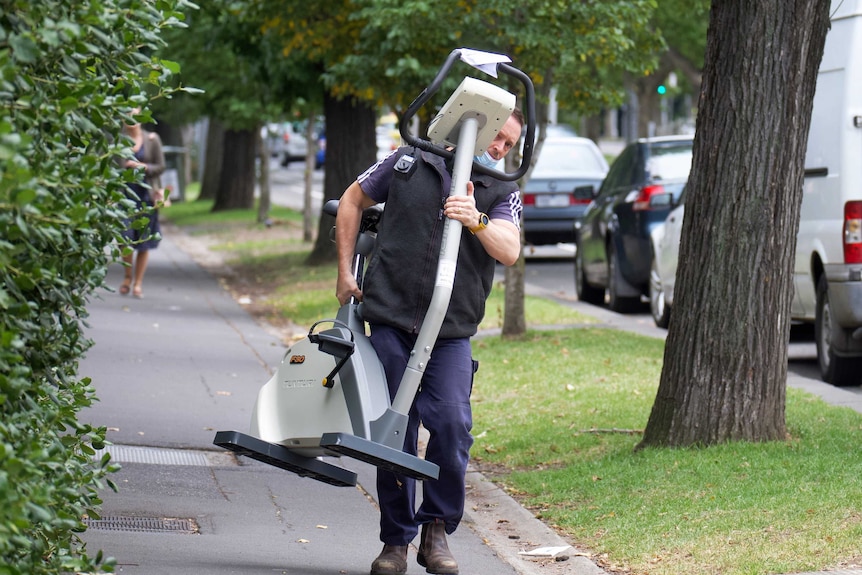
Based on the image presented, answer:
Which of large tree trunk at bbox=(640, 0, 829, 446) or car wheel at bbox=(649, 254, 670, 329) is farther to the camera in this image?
car wheel at bbox=(649, 254, 670, 329)

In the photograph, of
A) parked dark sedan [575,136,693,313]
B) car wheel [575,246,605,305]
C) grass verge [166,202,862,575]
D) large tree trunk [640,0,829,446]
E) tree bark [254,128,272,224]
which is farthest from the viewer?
tree bark [254,128,272,224]

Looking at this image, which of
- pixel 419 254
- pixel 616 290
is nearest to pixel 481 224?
pixel 419 254

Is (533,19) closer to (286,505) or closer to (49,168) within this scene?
(286,505)

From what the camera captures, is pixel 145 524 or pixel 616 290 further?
pixel 616 290

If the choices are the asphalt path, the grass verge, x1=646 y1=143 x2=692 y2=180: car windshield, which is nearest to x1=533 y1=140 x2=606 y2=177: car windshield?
x1=646 y1=143 x2=692 y2=180: car windshield

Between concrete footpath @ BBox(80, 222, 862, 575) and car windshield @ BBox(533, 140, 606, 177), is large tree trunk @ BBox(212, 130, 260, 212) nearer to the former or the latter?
car windshield @ BBox(533, 140, 606, 177)

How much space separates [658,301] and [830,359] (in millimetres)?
3804

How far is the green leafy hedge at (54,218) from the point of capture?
3201mm

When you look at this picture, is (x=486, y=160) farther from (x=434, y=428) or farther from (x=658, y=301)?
(x=658, y=301)

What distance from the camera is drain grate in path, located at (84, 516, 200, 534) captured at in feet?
19.4

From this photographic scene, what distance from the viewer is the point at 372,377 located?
5.13m

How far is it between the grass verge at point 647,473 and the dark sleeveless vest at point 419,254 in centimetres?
127

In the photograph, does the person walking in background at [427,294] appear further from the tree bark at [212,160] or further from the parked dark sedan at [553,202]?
the tree bark at [212,160]

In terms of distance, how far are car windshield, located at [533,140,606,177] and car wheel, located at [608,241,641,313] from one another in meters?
5.67
